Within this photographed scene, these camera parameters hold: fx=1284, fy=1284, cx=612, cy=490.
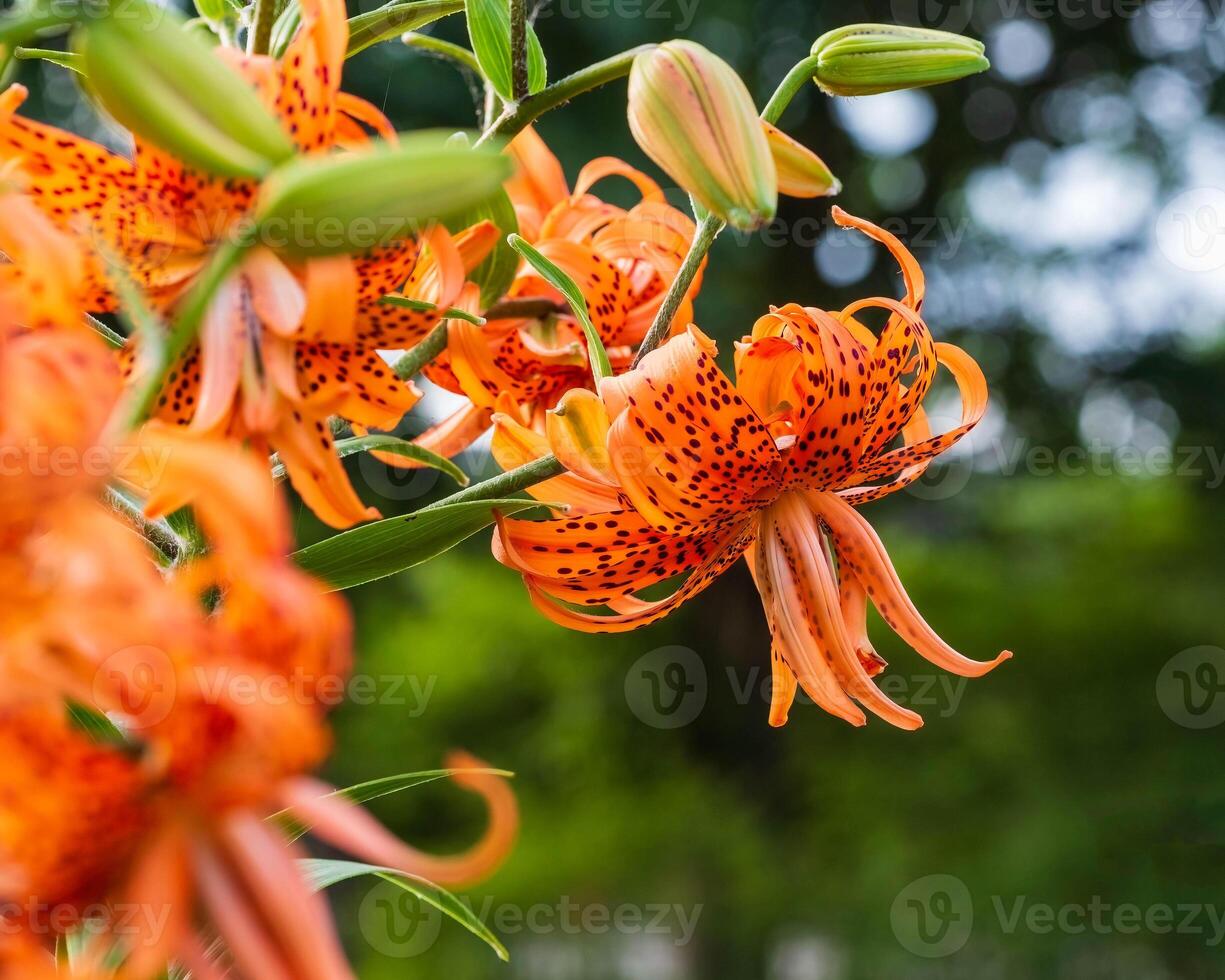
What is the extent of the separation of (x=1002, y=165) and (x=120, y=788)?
3.82 metres

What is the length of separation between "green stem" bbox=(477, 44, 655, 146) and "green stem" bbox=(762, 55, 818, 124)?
0.06m

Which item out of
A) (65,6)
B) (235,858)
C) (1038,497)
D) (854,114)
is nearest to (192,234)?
(65,6)

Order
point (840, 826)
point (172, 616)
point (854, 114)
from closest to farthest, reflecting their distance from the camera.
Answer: point (172, 616), point (854, 114), point (840, 826)

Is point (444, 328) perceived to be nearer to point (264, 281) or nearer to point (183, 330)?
point (264, 281)

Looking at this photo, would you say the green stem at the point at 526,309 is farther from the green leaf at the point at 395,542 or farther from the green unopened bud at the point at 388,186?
the green unopened bud at the point at 388,186

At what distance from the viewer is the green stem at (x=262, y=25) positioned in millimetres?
448

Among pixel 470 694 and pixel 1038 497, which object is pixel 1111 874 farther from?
pixel 470 694

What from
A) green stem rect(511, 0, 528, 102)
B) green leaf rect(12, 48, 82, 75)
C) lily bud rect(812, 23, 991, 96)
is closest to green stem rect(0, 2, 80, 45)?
green leaf rect(12, 48, 82, 75)

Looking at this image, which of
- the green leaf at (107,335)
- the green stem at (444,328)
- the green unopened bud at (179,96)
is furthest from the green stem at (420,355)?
the green unopened bud at (179,96)

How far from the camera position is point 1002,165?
147 inches

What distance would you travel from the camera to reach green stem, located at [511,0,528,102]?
50cm

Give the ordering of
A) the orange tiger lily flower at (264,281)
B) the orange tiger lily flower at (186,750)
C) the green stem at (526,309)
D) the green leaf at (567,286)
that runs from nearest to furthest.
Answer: the orange tiger lily flower at (186,750)
the orange tiger lily flower at (264,281)
the green leaf at (567,286)
the green stem at (526,309)

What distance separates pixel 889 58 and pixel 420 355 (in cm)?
24

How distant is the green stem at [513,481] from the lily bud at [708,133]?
0.12 meters
